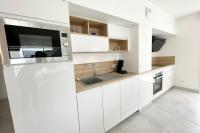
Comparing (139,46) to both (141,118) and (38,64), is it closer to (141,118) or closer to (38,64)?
(141,118)

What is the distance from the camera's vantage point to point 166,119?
213cm

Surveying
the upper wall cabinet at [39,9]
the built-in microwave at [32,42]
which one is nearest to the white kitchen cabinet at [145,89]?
the built-in microwave at [32,42]

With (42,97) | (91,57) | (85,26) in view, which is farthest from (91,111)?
(85,26)

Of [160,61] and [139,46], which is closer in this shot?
[139,46]

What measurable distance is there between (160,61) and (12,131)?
175 inches

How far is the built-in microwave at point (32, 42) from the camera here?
0.88 metres

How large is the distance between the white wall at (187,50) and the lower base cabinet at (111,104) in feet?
10.4

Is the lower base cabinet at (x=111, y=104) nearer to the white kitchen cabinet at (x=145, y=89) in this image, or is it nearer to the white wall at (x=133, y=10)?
the white kitchen cabinet at (x=145, y=89)

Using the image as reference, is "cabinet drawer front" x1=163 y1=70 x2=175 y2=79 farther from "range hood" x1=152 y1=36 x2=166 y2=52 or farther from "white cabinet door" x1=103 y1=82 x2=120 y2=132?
"white cabinet door" x1=103 y1=82 x2=120 y2=132

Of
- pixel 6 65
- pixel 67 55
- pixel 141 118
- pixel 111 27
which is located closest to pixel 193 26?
pixel 111 27

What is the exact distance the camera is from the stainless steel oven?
9.33 ft

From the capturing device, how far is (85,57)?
6.75 feet

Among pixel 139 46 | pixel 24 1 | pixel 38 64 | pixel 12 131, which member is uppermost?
pixel 24 1

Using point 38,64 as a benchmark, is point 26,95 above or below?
below
